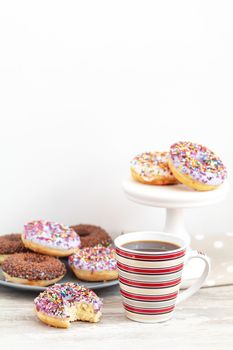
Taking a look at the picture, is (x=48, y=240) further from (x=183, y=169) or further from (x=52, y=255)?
(x=183, y=169)

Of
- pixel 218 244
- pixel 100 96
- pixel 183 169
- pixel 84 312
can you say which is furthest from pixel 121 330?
pixel 100 96

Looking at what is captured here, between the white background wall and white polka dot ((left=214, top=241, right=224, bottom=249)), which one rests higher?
the white background wall

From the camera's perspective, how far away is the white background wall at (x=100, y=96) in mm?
1557

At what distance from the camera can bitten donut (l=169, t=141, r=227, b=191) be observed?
133 centimetres

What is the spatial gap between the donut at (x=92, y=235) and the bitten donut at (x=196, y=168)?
0.75 ft

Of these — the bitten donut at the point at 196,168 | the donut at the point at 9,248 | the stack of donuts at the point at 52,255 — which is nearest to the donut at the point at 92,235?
the stack of donuts at the point at 52,255

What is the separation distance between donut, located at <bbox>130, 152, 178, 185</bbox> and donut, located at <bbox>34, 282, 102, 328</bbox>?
0.26 metres

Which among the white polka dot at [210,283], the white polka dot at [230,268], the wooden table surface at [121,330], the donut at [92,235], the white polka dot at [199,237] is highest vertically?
the donut at [92,235]

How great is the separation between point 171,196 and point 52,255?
0.26 m

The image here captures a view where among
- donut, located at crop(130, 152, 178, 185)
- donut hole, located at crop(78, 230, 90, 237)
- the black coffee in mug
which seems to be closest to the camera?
the black coffee in mug

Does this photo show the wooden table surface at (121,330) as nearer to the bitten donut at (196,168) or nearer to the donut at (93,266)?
the donut at (93,266)

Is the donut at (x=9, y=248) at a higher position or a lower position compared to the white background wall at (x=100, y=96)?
lower

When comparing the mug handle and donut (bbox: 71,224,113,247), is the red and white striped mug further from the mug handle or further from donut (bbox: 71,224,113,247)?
donut (bbox: 71,224,113,247)

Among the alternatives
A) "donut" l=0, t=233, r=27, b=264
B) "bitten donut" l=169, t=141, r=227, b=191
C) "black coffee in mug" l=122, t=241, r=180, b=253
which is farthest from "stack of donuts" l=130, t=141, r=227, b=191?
"donut" l=0, t=233, r=27, b=264
